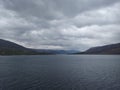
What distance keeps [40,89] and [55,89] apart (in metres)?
5.41

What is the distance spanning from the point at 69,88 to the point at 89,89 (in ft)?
23.7

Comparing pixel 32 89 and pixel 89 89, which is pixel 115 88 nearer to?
pixel 89 89

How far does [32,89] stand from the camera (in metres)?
48.0

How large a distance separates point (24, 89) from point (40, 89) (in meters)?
5.67

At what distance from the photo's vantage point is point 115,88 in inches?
1967

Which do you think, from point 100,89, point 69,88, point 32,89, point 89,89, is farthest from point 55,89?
point 100,89

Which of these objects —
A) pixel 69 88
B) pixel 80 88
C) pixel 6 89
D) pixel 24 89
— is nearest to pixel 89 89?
pixel 80 88

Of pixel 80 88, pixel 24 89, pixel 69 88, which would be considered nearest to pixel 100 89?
pixel 80 88

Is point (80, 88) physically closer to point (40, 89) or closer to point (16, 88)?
point (40, 89)

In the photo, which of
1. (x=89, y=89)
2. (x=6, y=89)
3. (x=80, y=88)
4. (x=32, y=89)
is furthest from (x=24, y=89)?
(x=89, y=89)

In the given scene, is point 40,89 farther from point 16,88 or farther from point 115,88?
point 115,88

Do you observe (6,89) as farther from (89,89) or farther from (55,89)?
(89,89)

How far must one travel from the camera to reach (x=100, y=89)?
4891cm

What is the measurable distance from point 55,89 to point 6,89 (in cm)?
1738
